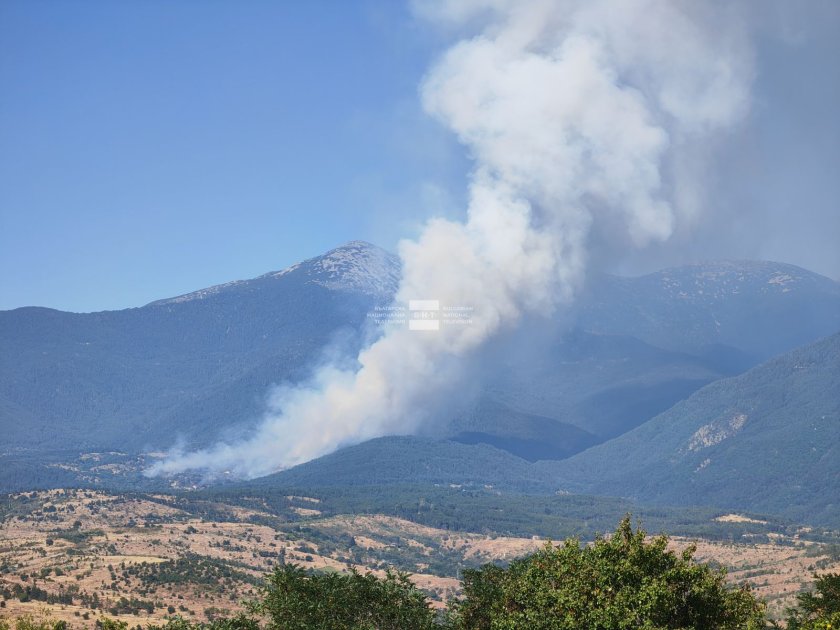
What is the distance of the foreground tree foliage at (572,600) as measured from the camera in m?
50.7

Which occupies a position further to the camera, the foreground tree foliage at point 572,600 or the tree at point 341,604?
the tree at point 341,604

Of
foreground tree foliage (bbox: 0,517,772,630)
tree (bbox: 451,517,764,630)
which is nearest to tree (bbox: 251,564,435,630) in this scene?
foreground tree foliage (bbox: 0,517,772,630)

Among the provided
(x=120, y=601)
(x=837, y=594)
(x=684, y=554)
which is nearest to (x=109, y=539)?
(x=120, y=601)

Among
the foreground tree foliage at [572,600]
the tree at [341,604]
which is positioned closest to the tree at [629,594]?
the foreground tree foliage at [572,600]

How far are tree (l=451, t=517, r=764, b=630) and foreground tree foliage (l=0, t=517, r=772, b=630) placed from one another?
0.05 meters

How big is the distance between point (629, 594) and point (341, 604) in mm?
22125

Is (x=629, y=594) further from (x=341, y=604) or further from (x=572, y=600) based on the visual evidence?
(x=341, y=604)

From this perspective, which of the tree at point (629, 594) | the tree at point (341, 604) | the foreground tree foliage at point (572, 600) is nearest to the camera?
the tree at point (629, 594)

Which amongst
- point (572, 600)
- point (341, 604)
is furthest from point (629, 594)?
point (341, 604)

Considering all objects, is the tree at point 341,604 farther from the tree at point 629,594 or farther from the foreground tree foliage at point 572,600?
the tree at point 629,594

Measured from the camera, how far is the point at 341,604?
65.4 metres

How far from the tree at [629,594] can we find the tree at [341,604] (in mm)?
10222

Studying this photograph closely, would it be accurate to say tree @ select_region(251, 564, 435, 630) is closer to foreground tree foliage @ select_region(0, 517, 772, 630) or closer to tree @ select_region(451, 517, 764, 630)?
foreground tree foliage @ select_region(0, 517, 772, 630)

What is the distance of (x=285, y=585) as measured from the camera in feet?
220
